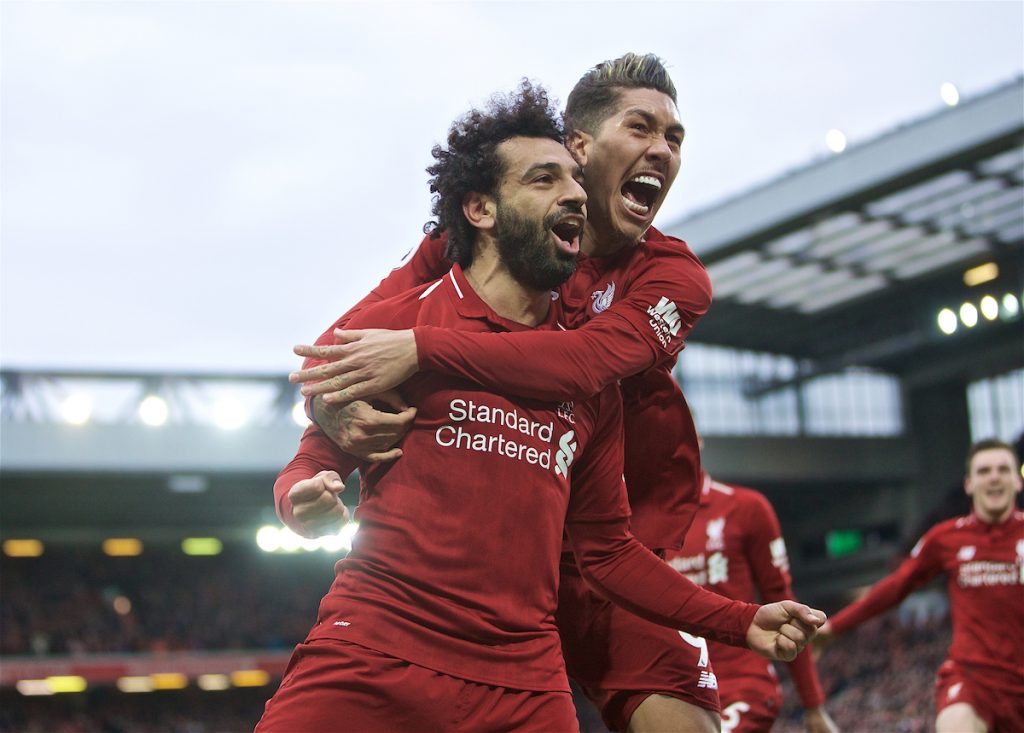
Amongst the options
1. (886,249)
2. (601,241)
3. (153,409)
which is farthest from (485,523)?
(886,249)

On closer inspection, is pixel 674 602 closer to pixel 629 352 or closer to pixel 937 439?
pixel 629 352

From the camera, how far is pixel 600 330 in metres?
3.29

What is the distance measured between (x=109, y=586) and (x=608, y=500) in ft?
96.5

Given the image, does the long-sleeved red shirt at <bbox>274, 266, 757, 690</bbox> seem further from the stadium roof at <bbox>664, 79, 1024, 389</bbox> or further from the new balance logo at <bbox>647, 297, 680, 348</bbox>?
the stadium roof at <bbox>664, 79, 1024, 389</bbox>

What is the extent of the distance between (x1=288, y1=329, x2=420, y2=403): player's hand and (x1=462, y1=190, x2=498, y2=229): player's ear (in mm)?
472

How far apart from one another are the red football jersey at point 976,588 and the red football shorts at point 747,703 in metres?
0.91

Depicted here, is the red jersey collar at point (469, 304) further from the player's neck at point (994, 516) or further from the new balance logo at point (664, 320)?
the player's neck at point (994, 516)

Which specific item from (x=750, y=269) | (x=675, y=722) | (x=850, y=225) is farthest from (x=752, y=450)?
(x=675, y=722)

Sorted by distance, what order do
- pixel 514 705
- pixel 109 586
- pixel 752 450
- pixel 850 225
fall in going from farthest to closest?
1. pixel 752 450
2. pixel 109 586
3. pixel 850 225
4. pixel 514 705

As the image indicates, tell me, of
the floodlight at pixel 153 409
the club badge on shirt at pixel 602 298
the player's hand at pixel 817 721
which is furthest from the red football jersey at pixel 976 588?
the floodlight at pixel 153 409

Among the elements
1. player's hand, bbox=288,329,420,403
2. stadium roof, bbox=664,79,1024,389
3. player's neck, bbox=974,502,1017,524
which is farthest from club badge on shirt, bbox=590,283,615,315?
stadium roof, bbox=664,79,1024,389

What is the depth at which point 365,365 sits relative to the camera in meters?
3.04

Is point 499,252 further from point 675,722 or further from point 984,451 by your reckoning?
point 984,451

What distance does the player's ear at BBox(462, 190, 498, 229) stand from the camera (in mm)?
3381
